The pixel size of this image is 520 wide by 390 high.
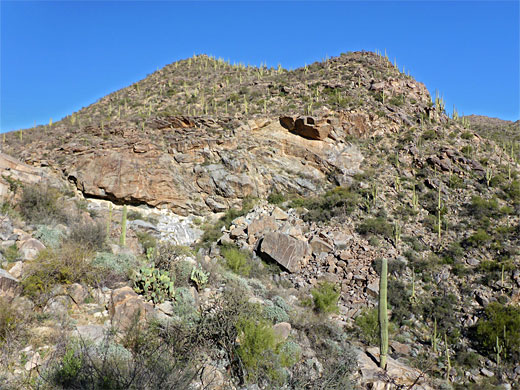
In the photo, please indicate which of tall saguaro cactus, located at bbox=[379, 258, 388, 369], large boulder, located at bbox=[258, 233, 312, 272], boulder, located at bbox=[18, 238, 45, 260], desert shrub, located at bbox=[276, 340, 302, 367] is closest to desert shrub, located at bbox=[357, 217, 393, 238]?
large boulder, located at bbox=[258, 233, 312, 272]

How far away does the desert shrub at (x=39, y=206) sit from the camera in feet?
33.1

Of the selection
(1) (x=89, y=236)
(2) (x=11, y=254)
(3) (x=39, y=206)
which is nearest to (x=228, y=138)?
(3) (x=39, y=206)

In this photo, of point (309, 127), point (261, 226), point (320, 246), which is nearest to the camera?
point (320, 246)

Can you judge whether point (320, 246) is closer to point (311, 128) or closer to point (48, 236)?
point (311, 128)

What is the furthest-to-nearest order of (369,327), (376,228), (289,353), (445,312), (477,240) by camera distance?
(376,228) < (477,240) < (445,312) < (369,327) < (289,353)

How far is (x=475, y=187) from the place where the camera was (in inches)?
720

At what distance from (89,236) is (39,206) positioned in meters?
2.87

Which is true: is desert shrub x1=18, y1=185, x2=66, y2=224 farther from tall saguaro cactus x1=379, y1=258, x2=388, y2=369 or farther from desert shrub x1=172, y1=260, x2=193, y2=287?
tall saguaro cactus x1=379, y1=258, x2=388, y2=369

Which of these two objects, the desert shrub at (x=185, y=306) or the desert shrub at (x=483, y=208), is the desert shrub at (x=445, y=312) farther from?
the desert shrub at (x=185, y=306)

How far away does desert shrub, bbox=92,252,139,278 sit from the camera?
743cm

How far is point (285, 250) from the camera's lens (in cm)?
1410

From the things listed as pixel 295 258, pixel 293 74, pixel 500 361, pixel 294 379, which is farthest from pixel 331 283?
pixel 293 74

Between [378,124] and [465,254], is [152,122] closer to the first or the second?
[378,124]

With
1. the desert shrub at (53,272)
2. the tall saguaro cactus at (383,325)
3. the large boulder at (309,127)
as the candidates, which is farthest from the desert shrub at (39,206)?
the large boulder at (309,127)
